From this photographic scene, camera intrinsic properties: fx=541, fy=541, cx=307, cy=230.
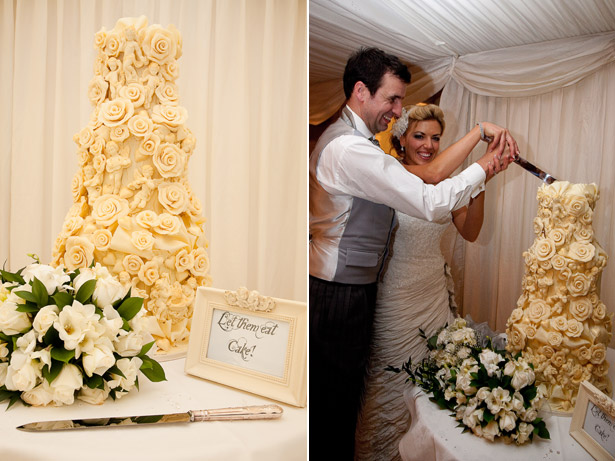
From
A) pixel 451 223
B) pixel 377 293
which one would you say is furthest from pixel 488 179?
pixel 377 293

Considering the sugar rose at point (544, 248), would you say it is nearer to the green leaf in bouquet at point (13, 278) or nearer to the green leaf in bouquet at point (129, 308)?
the green leaf in bouquet at point (129, 308)

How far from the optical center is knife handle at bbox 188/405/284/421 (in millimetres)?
890

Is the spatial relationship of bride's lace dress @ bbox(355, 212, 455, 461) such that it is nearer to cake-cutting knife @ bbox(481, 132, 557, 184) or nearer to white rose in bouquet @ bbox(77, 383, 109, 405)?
cake-cutting knife @ bbox(481, 132, 557, 184)

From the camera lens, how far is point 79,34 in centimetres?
225

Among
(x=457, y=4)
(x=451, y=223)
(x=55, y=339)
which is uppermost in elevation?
(x=457, y=4)

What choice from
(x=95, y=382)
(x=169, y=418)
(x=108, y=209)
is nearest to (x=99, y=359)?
(x=95, y=382)

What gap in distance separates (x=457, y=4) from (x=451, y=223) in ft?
0.94

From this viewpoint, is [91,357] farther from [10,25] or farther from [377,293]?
[10,25]

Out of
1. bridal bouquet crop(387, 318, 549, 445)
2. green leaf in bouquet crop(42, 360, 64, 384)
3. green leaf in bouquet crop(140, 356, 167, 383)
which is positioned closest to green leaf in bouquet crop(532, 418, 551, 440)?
bridal bouquet crop(387, 318, 549, 445)

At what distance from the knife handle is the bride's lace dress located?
0.16 meters

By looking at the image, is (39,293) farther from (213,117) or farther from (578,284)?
(213,117)

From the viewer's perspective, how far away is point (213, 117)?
221cm

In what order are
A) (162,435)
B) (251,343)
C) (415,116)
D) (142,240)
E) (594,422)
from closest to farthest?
1. (594,422)
2. (415,116)
3. (162,435)
4. (251,343)
5. (142,240)

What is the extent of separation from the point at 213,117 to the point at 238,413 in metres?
1.54
